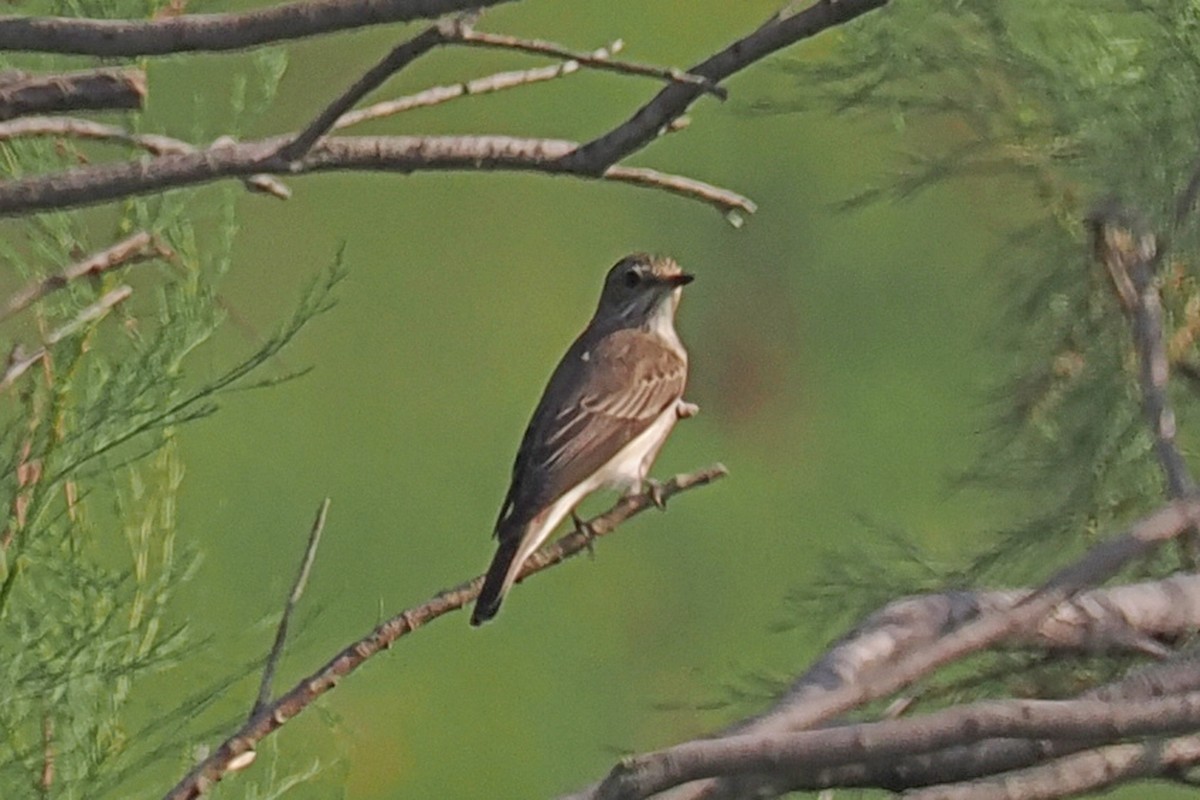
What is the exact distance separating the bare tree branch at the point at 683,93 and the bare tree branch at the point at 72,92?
244 mm

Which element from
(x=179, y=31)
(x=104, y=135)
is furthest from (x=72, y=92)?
(x=104, y=135)

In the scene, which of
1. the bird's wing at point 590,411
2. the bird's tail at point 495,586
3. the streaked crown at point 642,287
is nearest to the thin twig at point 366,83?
the bird's tail at point 495,586

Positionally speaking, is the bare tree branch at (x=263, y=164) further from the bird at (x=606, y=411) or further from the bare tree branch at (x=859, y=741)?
the bird at (x=606, y=411)

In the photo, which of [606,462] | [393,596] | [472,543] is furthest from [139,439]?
[472,543]

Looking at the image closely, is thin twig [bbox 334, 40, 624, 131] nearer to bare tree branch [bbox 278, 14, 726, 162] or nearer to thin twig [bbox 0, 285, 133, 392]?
bare tree branch [bbox 278, 14, 726, 162]

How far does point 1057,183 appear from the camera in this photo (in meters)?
2.48

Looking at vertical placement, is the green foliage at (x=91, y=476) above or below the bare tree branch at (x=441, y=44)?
below

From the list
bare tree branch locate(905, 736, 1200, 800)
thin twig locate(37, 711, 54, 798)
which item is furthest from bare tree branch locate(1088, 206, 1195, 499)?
thin twig locate(37, 711, 54, 798)

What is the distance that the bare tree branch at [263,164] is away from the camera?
109 centimetres

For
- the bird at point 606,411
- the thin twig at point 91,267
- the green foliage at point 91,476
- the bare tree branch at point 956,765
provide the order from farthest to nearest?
the bird at point 606,411, the green foliage at point 91,476, the thin twig at point 91,267, the bare tree branch at point 956,765

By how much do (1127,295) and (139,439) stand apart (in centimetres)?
104

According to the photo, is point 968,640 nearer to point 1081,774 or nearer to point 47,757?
point 1081,774

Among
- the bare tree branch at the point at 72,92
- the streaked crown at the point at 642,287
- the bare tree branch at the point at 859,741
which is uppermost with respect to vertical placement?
the bare tree branch at the point at 72,92

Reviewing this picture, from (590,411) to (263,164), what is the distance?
6.46 feet
